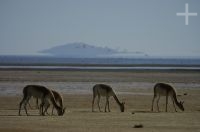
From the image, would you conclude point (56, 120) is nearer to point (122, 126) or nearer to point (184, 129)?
point (122, 126)

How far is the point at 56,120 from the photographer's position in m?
21.9

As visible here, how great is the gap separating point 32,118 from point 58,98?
4.09m

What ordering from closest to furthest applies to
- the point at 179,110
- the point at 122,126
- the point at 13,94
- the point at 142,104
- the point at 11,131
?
the point at 11,131, the point at 122,126, the point at 179,110, the point at 142,104, the point at 13,94

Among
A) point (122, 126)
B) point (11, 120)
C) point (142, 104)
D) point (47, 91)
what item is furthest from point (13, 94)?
point (122, 126)

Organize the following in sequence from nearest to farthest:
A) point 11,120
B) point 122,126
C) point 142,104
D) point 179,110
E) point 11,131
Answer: point 11,131
point 122,126
point 11,120
point 179,110
point 142,104

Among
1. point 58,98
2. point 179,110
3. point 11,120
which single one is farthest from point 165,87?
point 11,120

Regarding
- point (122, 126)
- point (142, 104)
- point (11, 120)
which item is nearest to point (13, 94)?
point (142, 104)

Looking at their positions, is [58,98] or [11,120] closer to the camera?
[11,120]

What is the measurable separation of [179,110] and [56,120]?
8519 mm

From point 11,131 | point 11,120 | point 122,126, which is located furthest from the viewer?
point 11,120

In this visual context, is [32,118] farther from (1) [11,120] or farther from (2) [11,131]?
(2) [11,131]

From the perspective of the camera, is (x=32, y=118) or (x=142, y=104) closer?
(x=32, y=118)

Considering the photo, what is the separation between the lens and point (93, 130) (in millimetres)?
18828

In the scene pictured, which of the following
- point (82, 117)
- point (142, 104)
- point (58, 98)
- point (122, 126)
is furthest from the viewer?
point (142, 104)
